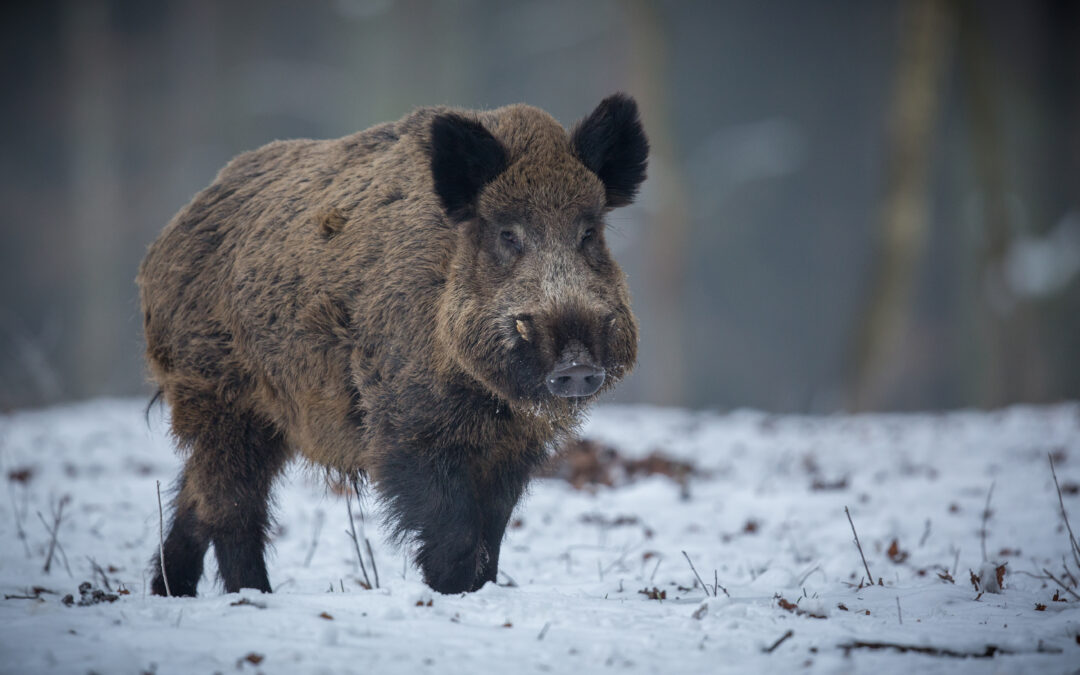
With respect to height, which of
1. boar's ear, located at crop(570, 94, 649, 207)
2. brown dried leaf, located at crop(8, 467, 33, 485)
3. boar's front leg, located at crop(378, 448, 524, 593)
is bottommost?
boar's front leg, located at crop(378, 448, 524, 593)

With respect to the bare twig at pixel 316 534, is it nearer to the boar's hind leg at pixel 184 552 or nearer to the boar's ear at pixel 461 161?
the boar's hind leg at pixel 184 552

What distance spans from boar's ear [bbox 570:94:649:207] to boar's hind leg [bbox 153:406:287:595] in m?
2.27

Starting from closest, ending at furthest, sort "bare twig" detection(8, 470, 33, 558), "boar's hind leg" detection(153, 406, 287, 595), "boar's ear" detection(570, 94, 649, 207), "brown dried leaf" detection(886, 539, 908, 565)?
"boar's ear" detection(570, 94, 649, 207) < "boar's hind leg" detection(153, 406, 287, 595) < "brown dried leaf" detection(886, 539, 908, 565) < "bare twig" detection(8, 470, 33, 558)

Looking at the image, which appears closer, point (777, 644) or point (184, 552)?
point (777, 644)

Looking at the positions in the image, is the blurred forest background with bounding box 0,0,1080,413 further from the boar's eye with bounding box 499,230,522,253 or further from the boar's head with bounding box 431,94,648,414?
the boar's eye with bounding box 499,230,522,253

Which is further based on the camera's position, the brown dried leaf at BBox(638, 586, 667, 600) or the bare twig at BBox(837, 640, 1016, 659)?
the brown dried leaf at BBox(638, 586, 667, 600)

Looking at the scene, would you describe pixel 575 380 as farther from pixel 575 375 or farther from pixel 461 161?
pixel 461 161

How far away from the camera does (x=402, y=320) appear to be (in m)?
4.27

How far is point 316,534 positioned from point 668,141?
11806 mm

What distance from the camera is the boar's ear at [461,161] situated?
4164 millimetres

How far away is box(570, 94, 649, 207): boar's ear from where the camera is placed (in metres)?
4.43

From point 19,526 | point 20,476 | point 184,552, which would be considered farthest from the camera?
point 20,476

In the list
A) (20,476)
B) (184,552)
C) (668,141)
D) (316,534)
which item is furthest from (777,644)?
(668,141)

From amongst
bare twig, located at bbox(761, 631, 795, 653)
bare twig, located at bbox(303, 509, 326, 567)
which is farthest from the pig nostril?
bare twig, located at bbox(303, 509, 326, 567)
